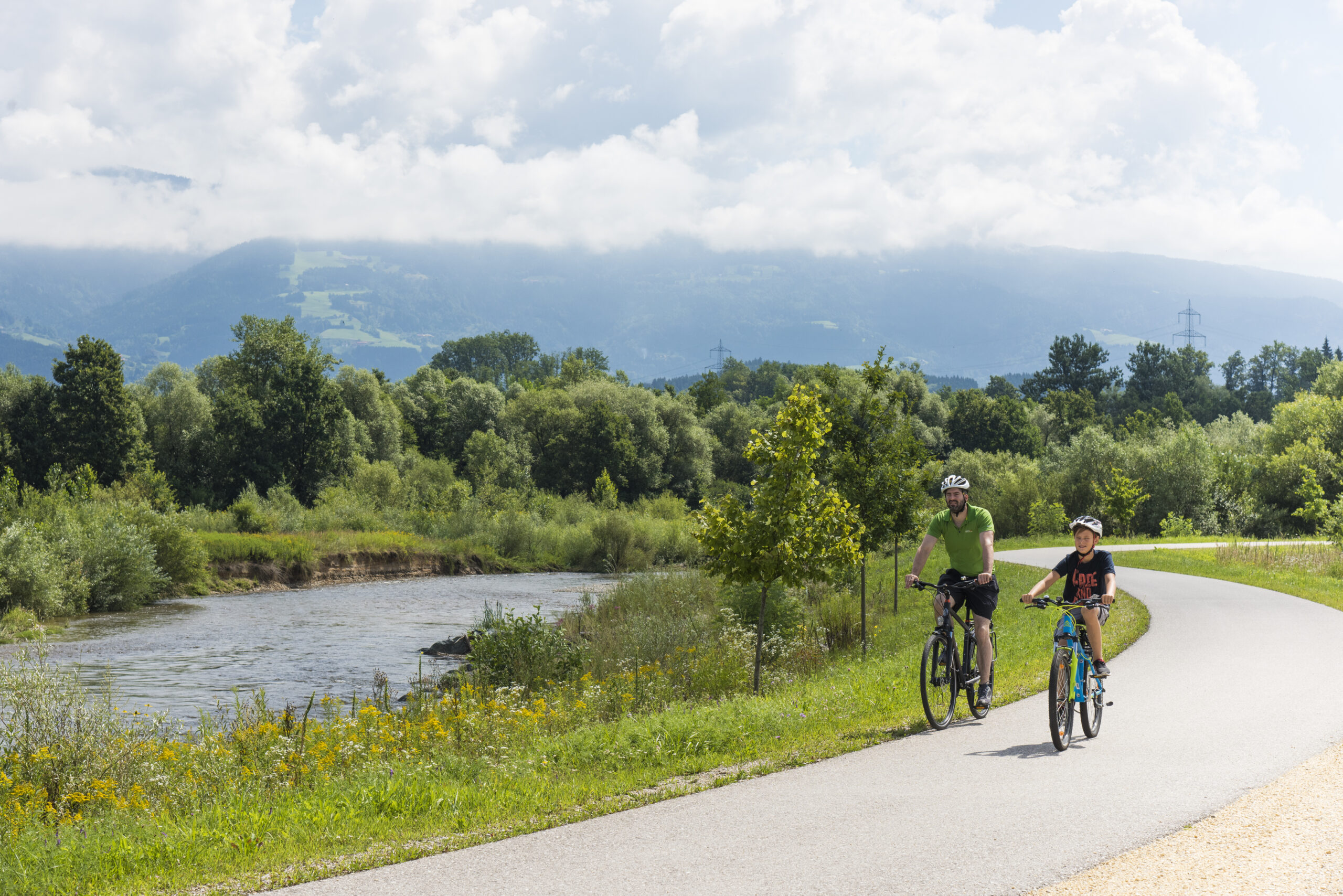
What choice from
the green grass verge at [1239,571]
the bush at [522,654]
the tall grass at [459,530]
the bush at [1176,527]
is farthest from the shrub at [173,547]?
the bush at [1176,527]

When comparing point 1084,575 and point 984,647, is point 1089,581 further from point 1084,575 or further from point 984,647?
point 984,647

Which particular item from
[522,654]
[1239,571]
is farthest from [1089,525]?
[1239,571]

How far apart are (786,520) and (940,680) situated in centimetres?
603

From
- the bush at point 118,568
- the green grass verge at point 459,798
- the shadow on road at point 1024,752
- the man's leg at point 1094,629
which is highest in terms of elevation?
the man's leg at point 1094,629

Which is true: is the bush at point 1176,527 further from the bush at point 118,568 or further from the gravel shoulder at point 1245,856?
the bush at point 118,568

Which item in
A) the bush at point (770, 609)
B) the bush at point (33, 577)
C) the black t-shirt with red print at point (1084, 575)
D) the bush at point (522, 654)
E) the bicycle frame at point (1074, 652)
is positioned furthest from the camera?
the bush at point (33, 577)

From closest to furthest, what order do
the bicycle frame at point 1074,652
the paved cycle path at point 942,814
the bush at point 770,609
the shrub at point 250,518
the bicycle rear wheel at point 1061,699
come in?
the paved cycle path at point 942,814 → the bicycle rear wheel at point 1061,699 → the bicycle frame at point 1074,652 → the bush at point 770,609 → the shrub at point 250,518

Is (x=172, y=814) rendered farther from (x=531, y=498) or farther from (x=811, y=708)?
(x=531, y=498)

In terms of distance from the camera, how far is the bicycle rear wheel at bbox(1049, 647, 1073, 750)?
863 cm

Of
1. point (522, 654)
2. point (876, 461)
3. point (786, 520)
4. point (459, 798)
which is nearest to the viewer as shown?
point (459, 798)

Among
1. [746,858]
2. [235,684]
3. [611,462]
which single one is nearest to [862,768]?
[746,858]

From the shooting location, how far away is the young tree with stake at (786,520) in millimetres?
15633

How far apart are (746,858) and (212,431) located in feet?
214

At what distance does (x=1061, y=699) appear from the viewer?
887 centimetres
